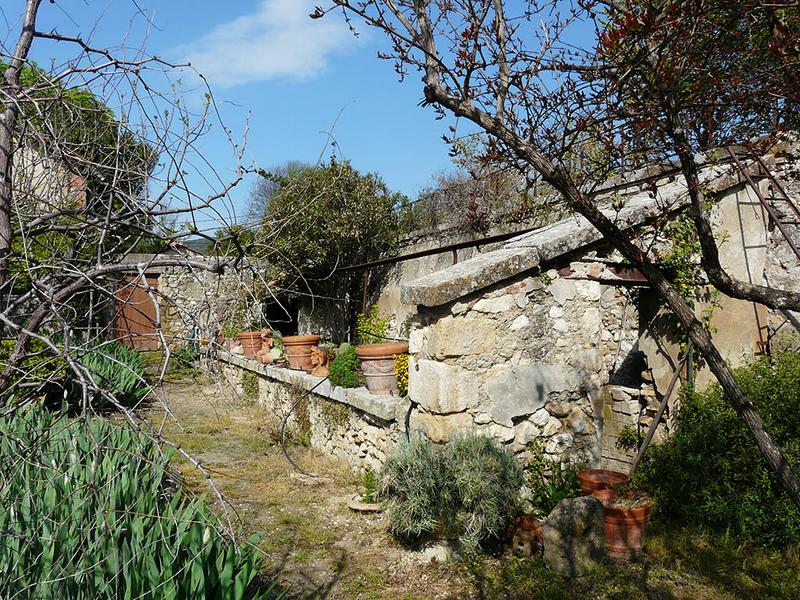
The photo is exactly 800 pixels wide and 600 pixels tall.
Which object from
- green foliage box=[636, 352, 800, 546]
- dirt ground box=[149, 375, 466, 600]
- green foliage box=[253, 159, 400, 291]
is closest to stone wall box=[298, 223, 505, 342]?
green foliage box=[253, 159, 400, 291]

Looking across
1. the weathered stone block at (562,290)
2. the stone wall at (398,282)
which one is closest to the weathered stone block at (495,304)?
the weathered stone block at (562,290)

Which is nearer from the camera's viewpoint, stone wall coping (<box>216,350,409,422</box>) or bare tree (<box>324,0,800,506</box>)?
bare tree (<box>324,0,800,506</box>)

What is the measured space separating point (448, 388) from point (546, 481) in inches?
44.2

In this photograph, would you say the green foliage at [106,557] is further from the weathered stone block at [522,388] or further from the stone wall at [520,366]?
the weathered stone block at [522,388]

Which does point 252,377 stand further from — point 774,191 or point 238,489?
point 774,191

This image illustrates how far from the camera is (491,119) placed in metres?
2.11

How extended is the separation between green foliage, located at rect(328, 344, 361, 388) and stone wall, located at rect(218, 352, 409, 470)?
0.38ft

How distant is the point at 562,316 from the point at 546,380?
551mm

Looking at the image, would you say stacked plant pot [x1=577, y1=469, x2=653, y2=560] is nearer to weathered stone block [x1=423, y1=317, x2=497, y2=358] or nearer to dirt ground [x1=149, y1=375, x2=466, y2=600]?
dirt ground [x1=149, y1=375, x2=466, y2=600]

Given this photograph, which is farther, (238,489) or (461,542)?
(238,489)

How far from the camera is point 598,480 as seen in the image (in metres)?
4.33

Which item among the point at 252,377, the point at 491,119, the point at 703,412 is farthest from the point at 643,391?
the point at 252,377

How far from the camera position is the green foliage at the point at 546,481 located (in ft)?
15.1

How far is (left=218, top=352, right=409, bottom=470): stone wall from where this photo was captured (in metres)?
5.49
